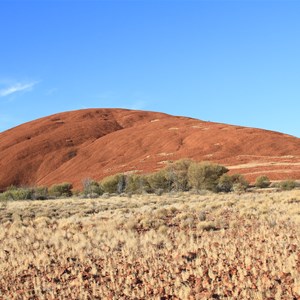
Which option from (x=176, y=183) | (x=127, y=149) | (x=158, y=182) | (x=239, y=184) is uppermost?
(x=127, y=149)

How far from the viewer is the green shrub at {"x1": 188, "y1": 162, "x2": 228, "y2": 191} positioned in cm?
3761

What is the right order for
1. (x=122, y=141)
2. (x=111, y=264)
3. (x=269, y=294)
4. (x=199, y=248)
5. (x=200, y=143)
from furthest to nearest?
(x=122, y=141), (x=200, y=143), (x=199, y=248), (x=111, y=264), (x=269, y=294)

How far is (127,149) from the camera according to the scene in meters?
72.8

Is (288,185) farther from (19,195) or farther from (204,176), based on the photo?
(19,195)

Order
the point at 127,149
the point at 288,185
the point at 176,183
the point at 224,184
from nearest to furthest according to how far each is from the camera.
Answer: the point at 288,185 < the point at 224,184 < the point at 176,183 < the point at 127,149

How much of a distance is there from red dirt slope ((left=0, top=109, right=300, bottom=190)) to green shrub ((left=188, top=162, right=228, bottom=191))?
11155mm

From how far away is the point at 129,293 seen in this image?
5.88 meters

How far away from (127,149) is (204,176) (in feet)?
119

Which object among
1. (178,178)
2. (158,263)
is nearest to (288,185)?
(178,178)

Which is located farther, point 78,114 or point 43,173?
point 78,114

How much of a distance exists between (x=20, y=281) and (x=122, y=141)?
227 ft

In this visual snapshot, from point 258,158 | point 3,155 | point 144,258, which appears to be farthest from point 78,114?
point 144,258

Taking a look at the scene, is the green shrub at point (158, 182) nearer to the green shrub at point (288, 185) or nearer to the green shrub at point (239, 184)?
the green shrub at point (239, 184)

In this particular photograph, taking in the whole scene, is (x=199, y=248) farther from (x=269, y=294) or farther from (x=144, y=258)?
(x=269, y=294)
